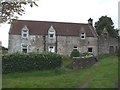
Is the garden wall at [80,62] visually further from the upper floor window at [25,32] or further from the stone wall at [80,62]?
the upper floor window at [25,32]

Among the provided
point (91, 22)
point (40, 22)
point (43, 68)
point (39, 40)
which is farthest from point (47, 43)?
point (43, 68)

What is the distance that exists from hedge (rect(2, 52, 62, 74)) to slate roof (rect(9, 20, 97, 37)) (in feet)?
73.6

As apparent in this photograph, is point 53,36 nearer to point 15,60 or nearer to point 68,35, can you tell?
point 68,35

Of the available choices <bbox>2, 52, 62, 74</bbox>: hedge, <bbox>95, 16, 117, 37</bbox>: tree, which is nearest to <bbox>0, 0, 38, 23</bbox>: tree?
<bbox>2, 52, 62, 74</bbox>: hedge

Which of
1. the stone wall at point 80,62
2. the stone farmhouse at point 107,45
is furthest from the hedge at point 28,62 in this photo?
the stone farmhouse at point 107,45

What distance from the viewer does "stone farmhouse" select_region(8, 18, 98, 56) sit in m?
62.9

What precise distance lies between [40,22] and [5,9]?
148 feet

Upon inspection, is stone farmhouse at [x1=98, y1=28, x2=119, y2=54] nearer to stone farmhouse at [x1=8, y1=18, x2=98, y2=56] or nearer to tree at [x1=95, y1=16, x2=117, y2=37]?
stone farmhouse at [x1=8, y1=18, x2=98, y2=56]

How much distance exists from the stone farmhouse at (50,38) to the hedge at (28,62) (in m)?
21.3

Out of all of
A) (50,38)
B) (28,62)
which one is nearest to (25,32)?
(50,38)

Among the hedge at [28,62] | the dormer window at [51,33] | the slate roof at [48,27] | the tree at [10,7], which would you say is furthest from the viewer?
the dormer window at [51,33]

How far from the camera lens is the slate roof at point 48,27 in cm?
6388

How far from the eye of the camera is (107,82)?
25562 mm

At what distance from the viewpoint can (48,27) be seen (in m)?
65.9
